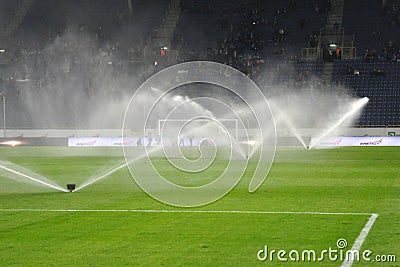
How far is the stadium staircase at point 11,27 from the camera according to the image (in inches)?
2411

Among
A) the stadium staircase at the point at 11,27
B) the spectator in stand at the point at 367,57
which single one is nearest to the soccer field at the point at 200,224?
the spectator in stand at the point at 367,57

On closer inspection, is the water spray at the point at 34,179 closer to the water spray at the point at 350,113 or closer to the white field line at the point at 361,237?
the white field line at the point at 361,237

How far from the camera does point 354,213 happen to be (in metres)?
14.8

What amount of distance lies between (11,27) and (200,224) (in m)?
55.0

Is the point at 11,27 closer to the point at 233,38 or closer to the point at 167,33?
the point at 167,33

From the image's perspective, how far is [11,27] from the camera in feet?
213

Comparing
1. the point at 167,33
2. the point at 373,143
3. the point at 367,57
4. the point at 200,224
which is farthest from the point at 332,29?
the point at 200,224

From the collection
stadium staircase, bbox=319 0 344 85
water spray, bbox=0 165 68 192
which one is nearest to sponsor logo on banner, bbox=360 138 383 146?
stadium staircase, bbox=319 0 344 85

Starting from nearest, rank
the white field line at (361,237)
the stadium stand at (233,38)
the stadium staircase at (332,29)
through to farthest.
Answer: the white field line at (361,237)
the stadium stand at (233,38)
the stadium staircase at (332,29)

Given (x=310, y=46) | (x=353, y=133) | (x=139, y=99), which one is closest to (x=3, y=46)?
(x=139, y=99)

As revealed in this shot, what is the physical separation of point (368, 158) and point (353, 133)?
1591cm

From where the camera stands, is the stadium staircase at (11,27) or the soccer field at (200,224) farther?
the stadium staircase at (11,27)

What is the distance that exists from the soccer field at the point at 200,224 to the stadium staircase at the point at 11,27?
128 ft

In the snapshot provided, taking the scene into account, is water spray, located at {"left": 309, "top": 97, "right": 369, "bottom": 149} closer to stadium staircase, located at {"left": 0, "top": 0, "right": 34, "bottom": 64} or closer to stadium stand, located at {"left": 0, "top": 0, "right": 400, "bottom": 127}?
stadium stand, located at {"left": 0, "top": 0, "right": 400, "bottom": 127}
